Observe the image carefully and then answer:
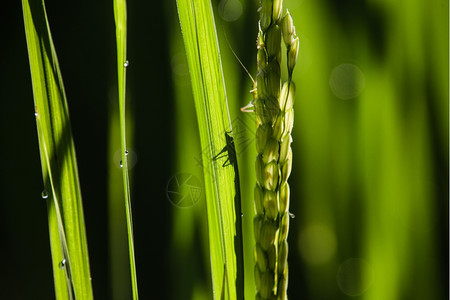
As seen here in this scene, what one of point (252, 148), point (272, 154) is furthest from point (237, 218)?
point (252, 148)

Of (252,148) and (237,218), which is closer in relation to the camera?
(237,218)

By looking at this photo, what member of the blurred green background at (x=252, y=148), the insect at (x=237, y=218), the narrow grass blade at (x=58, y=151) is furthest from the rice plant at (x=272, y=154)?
the blurred green background at (x=252, y=148)

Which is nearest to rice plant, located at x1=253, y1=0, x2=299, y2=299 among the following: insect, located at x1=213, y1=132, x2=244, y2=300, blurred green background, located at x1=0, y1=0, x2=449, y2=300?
insect, located at x1=213, y1=132, x2=244, y2=300

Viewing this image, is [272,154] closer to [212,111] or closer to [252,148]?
[212,111]

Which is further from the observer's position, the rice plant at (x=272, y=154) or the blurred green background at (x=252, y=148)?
the blurred green background at (x=252, y=148)

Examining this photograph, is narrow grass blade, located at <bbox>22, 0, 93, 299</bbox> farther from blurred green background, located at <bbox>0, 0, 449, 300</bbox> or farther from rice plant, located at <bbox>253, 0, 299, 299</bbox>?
blurred green background, located at <bbox>0, 0, 449, 300</bbox>

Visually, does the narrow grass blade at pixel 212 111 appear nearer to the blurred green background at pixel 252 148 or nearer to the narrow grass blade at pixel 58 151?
the narrow grass blade at pixel 58 151
